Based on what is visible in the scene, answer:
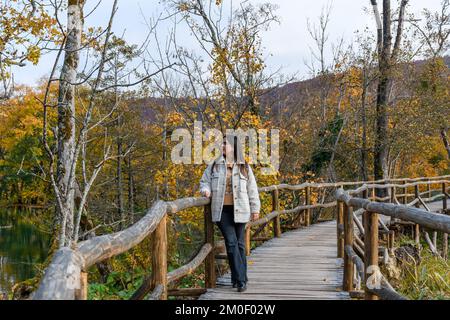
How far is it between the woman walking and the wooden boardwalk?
0.32 metres

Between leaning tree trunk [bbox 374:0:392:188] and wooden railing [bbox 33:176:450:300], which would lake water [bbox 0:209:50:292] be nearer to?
leaning tree trunk [bbox 374:0:392:188]

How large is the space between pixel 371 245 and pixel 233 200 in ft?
5.52

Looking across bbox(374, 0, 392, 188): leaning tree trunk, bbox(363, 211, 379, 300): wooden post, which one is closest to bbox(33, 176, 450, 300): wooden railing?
bbox(363, 211, 379, 300): wooden post

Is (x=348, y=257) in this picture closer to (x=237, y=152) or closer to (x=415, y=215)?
(x=237, y=152)

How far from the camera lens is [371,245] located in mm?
4812

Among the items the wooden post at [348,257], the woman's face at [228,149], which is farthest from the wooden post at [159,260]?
the wooden post at [348,257]

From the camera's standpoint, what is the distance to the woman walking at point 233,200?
5.96 meters

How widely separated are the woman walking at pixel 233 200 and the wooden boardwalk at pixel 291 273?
1.05 feet

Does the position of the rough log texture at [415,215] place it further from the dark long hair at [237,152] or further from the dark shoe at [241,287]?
the dark shoe at [241,287]

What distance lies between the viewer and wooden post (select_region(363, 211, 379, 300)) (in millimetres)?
4750

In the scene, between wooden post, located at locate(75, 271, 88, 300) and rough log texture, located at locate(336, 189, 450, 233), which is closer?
wooden post, located at locate(75, 271, 88, 300)
